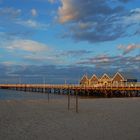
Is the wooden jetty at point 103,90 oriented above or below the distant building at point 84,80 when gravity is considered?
below

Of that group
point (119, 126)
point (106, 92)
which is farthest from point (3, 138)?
point (106, 92)

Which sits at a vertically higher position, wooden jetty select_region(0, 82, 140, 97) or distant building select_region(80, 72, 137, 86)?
distant building select_region(80, 72, 137, 86)

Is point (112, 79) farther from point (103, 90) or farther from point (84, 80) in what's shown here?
point (84, 80)

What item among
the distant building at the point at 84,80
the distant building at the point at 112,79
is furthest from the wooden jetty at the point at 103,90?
the distant building at the point at 84,80

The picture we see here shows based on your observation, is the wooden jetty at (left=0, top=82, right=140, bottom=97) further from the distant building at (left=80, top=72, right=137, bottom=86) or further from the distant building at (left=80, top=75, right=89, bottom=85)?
the distant building at (left=80, top=75, right=89, bottom=85)

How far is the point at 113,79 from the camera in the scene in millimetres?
65750

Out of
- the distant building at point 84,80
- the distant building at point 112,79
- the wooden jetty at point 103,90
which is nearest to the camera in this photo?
the wooden jetty at point 103,90

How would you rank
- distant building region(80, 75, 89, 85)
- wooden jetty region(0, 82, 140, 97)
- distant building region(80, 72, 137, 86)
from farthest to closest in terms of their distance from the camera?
distant building region(80, 75, 89, 85) < distant building region(80, 72, 137, 86) < wooden jetty region(0, 82, 140, 97)

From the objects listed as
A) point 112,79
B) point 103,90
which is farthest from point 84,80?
point 103,90

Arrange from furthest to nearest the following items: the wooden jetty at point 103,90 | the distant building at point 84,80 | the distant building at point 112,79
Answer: the distant building at point 84,80
the distant building at point 112,79
the wooden jetty at point 103,90

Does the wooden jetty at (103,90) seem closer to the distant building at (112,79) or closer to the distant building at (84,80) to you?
the distant building at (112,79)

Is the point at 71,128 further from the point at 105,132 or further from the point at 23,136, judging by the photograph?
the point at 23,136

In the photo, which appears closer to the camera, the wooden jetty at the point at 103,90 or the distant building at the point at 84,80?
the wooden jetty at the point at 103,90

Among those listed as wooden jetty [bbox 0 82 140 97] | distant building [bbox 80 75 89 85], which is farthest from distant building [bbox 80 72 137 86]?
wooden jetty [bbox 0 82 140 97]
